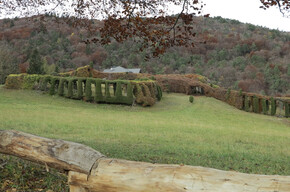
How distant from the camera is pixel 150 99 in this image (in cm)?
2973

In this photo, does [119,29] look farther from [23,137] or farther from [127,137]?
[127,137]

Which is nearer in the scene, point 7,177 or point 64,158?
point 64,158

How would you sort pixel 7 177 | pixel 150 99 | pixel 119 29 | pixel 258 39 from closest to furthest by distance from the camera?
pixel 7 177, pixel 119 29, pixel 150 99, pixel 258 39

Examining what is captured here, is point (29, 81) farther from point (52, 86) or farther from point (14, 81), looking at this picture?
point (52, 86)

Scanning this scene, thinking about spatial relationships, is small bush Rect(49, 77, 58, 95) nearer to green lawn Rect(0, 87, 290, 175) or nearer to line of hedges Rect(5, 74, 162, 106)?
line of hedges Rect(5, 74, 162, 106)

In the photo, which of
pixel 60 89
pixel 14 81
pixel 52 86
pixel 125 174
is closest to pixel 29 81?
pixel 14 81

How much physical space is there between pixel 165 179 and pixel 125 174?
501 mm

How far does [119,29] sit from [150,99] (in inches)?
918

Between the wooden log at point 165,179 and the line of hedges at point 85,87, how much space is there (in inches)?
1003

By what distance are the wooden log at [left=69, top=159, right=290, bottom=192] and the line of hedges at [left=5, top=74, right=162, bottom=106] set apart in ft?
83.6

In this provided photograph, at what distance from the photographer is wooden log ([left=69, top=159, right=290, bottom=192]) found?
2502 mm

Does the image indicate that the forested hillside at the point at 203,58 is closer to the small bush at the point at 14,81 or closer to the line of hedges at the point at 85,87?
the small bush at the point at 14,81

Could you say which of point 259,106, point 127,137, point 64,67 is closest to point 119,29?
point 127,137

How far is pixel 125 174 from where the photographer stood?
9.87 ft
